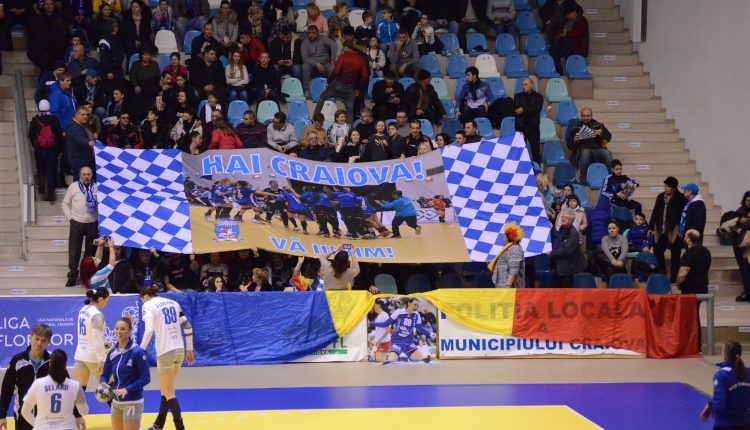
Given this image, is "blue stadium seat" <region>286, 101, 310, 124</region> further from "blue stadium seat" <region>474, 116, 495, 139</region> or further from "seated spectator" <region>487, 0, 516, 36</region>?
"seated spectator" <region>487, 0, 516, 36</region>

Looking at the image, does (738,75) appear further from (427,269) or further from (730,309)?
(427,269)

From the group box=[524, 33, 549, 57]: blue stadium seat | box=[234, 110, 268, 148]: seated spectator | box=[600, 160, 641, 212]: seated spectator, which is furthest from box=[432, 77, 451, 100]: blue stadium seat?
box=[234, 110, 268, 148]: seated spectator

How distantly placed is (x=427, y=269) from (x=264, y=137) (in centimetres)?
433

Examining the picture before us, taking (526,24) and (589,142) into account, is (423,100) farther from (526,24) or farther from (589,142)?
(526,24)

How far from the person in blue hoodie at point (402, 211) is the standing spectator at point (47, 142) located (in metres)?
6.88

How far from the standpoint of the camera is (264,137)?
853 inches

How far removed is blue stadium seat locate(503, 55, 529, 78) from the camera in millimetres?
26141

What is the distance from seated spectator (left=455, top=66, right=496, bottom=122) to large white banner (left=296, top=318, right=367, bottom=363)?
24.4 feet

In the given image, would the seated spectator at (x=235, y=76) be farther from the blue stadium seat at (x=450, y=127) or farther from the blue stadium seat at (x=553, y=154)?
the blue stadium seat at (x=553, y=154)

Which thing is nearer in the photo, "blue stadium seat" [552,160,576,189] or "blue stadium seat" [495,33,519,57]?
"blue stadium seat" [552,160,576,189]

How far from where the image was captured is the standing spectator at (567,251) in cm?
1991

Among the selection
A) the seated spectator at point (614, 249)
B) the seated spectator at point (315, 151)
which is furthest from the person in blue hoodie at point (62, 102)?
the seated spectator at point (614, 249)

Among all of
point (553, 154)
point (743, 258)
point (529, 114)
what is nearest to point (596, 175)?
point (553, 154)

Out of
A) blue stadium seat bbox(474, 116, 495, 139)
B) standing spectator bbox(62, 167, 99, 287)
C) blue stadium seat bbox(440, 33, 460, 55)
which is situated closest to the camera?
standing spectator bbox(62, 167, 99, 287)
